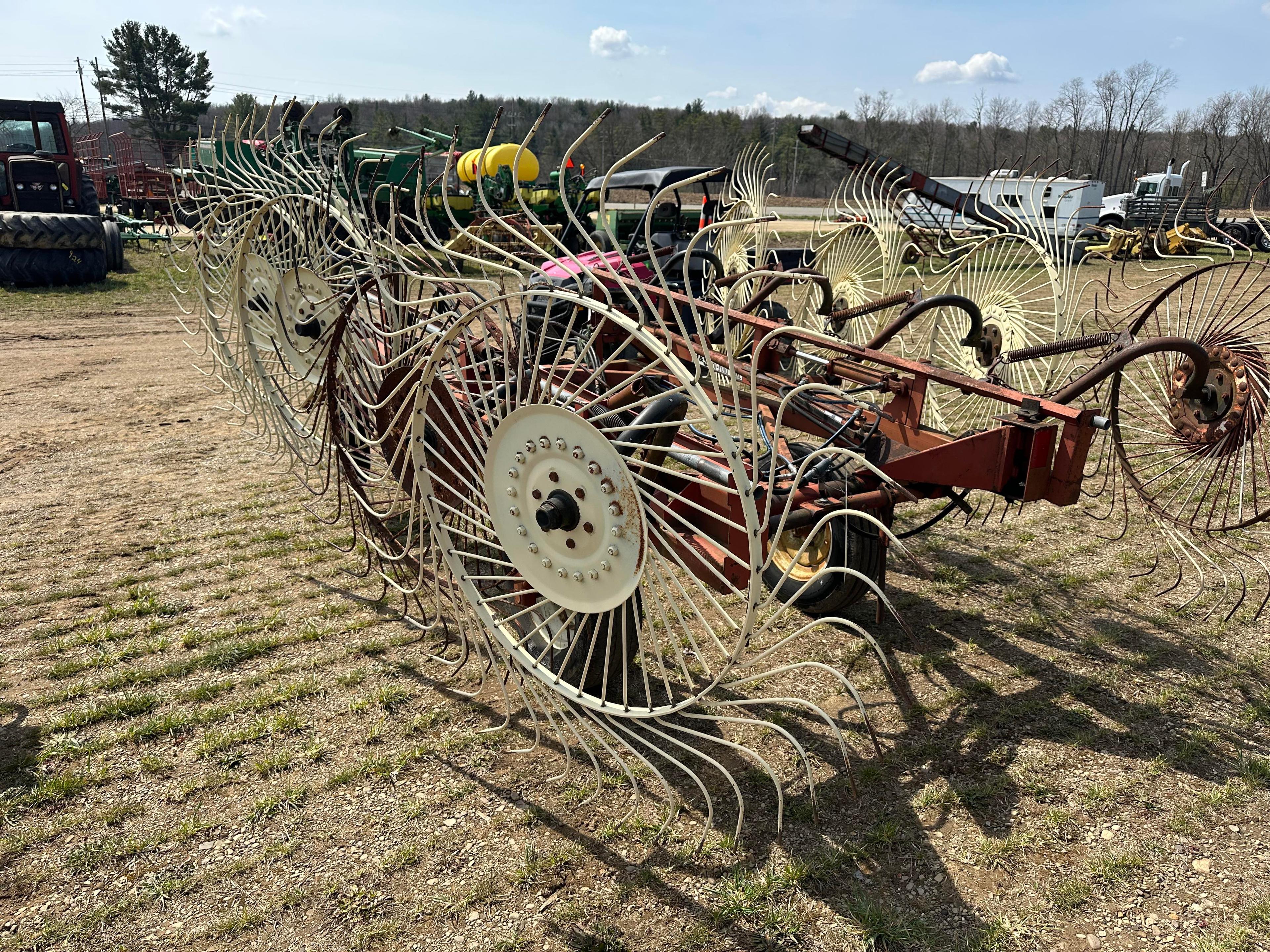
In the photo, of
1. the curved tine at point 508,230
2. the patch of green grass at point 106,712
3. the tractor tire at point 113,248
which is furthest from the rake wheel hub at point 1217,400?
the tractor tire at point 113,248

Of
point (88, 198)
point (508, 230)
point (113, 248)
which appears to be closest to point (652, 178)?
point (113, 248)

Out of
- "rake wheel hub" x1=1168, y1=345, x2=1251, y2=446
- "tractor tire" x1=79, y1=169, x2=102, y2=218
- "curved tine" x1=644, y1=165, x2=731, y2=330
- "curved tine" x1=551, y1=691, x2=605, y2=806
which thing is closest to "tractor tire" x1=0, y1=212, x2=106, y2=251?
"tractor tire" x1=79, y1=169, x2=102, y2=218

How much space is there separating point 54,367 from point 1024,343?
781 cm

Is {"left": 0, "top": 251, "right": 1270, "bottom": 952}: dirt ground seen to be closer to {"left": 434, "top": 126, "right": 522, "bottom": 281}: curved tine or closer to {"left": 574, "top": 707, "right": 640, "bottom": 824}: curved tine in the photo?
{"left": 574, "top": 707, "right": 640, "bottom": 824}: curved tine

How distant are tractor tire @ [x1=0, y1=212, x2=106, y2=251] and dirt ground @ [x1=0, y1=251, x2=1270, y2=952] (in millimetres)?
8364

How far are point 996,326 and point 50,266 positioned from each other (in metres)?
11.7

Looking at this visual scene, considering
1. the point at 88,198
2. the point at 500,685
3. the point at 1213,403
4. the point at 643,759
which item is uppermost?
the point at 88,198

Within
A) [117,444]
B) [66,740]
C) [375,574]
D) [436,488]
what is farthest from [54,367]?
[436,488]

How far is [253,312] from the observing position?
13.3 feet

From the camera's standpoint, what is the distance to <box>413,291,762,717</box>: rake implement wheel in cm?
195

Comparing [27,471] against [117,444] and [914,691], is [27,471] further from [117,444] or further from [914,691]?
[914,691]

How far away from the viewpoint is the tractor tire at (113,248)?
41.2 feet

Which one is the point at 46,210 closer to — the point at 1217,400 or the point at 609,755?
the point at 609,755

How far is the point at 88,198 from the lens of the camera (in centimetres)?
1513
